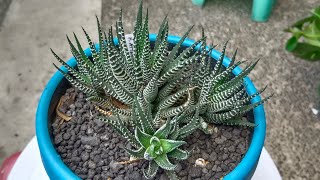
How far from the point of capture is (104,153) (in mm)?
810

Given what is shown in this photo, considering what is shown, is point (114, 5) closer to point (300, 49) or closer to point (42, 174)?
point (300, 49)

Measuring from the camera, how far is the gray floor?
159 cm

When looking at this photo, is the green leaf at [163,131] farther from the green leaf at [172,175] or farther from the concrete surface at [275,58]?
the concrete surface at [275,58]

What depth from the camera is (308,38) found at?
1.37m

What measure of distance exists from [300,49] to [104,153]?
0.91 m

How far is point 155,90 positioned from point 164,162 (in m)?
0.13

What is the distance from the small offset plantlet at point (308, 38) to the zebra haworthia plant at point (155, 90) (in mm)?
598

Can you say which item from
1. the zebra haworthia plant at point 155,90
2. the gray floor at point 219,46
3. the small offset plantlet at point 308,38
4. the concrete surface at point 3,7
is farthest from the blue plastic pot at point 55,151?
the concrete surface at point 3,7

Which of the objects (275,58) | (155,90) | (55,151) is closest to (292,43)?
(275,58)

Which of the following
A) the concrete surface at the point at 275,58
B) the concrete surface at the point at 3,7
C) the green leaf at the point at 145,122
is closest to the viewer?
the green leaf at the point at 145,122

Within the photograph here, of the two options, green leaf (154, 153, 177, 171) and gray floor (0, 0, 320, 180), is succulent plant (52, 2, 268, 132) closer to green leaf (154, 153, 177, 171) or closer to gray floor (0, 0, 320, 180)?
green leaf (154, 153, 177, 171)

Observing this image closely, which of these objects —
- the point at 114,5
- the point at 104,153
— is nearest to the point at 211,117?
the point at 104,153

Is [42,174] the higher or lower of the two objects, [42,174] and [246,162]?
the lower

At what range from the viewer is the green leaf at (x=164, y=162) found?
71 centimetres
